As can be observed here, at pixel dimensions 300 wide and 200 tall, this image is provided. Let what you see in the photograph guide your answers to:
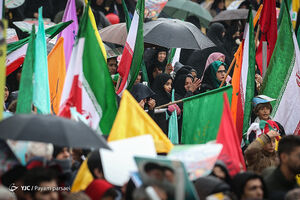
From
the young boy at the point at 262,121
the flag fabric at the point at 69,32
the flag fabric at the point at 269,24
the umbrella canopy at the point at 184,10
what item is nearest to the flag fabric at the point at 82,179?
the young boy at the point at 262,121

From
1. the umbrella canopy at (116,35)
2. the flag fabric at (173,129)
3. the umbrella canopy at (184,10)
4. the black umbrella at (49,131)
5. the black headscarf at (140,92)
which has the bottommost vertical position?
the umbrella canopy at (184,10)

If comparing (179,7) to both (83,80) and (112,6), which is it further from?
(83,80)

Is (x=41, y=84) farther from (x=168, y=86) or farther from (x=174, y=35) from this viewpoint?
(x=174, y=35)

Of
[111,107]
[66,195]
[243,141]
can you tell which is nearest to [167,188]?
[66,195]

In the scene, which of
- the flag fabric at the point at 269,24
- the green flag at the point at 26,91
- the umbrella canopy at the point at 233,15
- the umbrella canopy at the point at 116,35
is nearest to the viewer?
the green flag at the point at 26,91

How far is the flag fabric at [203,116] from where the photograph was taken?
7699 millimetres

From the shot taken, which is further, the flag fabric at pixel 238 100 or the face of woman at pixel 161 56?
the face of woman at pixel 161 56

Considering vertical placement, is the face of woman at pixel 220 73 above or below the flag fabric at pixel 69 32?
below

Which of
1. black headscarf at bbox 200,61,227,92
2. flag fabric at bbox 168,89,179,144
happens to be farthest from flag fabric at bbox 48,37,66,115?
black headscarf at bbox 200,61,227,92

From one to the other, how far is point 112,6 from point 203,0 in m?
3.07

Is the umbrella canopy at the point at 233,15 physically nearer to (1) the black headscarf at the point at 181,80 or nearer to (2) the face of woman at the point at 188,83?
(1) the black headscarf at the point at 181,80

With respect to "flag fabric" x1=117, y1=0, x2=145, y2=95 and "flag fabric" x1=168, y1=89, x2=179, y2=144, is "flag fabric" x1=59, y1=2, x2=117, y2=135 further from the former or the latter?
"flag fabric" x1=168, y1=89, x2=179, y2=144

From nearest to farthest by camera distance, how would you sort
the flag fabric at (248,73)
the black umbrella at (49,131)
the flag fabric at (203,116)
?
the black umbrella at (49,131)
the flag fabric at (203,116)
the flag fabric at (248,73)

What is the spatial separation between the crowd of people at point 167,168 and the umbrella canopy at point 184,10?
76.4 inches
